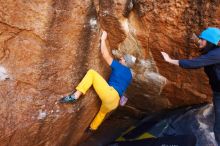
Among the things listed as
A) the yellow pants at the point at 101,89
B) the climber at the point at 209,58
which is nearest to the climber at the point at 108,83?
the yellow pants at the point at 101,89

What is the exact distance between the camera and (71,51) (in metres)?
3.39

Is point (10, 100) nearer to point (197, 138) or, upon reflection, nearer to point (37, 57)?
point (37, 57)

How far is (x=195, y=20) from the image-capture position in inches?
134

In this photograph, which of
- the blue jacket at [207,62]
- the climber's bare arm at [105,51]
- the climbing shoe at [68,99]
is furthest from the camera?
the climber's bare arm at [105,51]

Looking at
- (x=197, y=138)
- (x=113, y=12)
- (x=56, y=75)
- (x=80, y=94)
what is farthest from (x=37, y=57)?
(x=197, y=138)

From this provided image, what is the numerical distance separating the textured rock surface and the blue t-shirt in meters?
0.09

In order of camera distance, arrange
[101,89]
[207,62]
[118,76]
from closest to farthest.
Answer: [207,62], [101,89], [118,76]

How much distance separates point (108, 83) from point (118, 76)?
119 mm

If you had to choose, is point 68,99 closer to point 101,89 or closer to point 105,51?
point 101,89

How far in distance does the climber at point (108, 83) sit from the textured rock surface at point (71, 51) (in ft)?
0.21

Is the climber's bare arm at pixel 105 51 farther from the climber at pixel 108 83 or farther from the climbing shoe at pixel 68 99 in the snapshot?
the climbing shoe at pixel 68 99

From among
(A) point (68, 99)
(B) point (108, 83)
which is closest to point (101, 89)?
(B) point (108, 83)

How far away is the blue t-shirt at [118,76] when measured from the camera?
12.2ft

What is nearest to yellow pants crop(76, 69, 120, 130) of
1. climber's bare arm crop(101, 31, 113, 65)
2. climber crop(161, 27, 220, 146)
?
climber's bare arm crop(101, 31, 113, 65)
